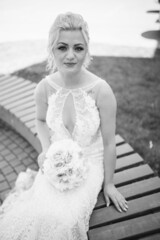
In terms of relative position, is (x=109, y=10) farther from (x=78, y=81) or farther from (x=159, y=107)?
(x=78, y=81)

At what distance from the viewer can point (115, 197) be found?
2.57m

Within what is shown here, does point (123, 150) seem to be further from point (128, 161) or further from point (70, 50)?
point (70, 50)

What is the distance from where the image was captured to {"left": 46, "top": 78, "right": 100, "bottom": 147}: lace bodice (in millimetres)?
2609

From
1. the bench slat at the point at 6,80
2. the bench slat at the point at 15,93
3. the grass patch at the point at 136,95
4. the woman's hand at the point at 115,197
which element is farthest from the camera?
the bench slat at the point at 6,80

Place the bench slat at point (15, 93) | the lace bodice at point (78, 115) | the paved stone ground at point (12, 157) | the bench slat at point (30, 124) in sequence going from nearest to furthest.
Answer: the lace bodice at point (78, 115) < the paved stone ground at point (12, 157) < the bench slat at point (30, 124) < the bench slat at point (15, 93)

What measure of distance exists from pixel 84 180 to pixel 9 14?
9.34m

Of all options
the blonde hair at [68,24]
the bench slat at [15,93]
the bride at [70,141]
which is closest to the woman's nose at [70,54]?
the bride at [70,141]

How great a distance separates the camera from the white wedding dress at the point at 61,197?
2311mm

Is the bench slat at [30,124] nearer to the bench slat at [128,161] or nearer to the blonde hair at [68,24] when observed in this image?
the bench slat at [128,161]

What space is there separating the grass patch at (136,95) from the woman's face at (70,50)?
197cm

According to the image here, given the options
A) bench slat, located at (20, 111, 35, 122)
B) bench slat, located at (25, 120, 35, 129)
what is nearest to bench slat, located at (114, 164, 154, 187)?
bench slat, located at (25, 120, 35, 129)

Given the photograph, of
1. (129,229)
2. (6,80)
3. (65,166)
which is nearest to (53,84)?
(65,166)

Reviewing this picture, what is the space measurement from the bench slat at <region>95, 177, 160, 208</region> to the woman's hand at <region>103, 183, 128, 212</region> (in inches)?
2.8

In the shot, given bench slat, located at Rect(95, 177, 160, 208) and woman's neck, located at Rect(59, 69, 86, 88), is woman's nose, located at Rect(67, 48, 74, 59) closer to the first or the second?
woman's neck, located at Rect(59, 69, 86, 88)
